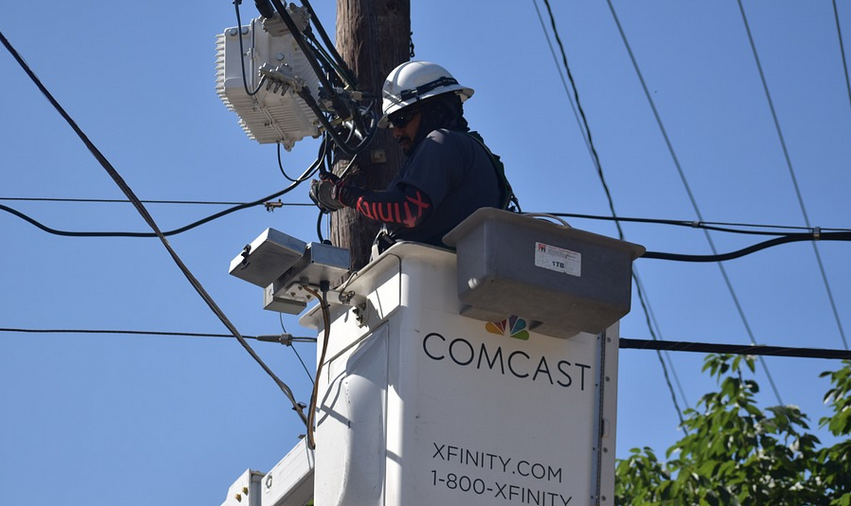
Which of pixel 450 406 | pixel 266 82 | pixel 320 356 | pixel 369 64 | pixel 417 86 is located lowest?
pixel 450 406

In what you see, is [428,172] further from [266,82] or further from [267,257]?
[266,82]

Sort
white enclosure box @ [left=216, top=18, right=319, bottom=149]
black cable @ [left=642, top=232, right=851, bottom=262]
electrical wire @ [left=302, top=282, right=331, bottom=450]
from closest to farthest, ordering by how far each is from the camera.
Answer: electrical wire @ [left=302, top=282, right=331, bottom=450] → white enclosure box @ [left=216, top=18, right=319, bottom=149] → black cable @ [left=642, top=232, right=851, bottom=262]

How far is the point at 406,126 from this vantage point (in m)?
6.95

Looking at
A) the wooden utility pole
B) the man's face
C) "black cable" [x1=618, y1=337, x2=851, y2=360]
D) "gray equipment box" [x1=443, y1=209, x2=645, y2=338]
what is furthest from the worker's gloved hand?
"black cable" [x1=618, y1=337, x2=851, y2=360]

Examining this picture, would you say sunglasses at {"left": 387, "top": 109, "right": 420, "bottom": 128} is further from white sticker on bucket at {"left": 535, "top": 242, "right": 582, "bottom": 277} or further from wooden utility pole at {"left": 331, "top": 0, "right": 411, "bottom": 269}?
white sticker on bucket at {"left": 535, "top": 242, "right": 582, "bottom": 277}

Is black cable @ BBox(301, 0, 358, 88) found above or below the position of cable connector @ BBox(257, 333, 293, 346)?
above

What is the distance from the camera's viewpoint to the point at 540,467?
601cm

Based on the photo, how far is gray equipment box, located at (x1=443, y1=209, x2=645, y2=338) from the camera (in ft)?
18.8

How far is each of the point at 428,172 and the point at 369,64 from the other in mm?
1822

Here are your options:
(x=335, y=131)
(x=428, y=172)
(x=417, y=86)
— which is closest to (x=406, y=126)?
(x=417, y=86)

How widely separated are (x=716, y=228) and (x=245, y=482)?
12.2 ft

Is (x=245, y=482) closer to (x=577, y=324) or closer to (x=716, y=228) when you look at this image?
(x=577, y=324)

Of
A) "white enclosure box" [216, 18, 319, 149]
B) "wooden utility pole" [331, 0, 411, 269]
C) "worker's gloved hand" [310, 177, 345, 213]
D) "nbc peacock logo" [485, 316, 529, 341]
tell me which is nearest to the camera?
"nbc peacock logo" [485, 316, 529, 341]

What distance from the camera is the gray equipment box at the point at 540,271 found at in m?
5.72
